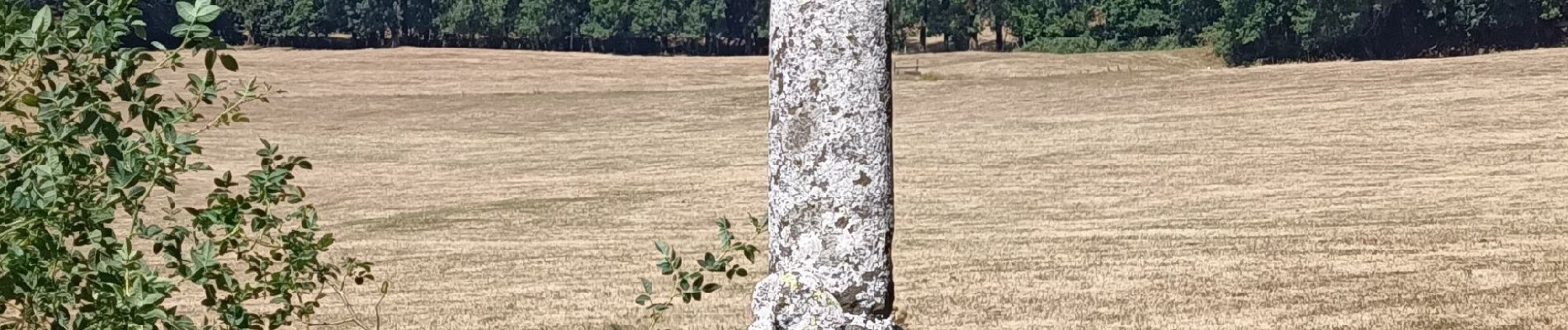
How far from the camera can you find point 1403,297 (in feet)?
61.1

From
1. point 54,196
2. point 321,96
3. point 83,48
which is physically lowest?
point 321,96

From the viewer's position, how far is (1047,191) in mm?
33531

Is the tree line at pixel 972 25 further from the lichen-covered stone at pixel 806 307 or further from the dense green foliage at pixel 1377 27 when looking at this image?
the lichen-covered stone at pixel 806 307

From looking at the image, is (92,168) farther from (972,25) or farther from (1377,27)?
(972,25)

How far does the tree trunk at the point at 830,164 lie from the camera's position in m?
3.23

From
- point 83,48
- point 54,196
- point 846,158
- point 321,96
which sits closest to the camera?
point 846,158

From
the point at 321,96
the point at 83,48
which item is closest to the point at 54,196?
the point at 83,48

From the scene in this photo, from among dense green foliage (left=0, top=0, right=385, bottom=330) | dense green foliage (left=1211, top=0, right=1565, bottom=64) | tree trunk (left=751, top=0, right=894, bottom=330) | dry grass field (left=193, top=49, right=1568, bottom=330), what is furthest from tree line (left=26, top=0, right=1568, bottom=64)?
tree trunk (left=751, top=0, right=894, bottom=330)

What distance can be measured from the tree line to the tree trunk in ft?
247

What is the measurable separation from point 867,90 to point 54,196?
205cm

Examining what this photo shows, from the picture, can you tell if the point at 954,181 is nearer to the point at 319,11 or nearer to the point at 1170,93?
the point at 1170,93

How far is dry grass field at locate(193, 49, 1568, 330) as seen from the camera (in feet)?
62.5

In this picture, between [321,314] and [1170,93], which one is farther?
[1170,93]

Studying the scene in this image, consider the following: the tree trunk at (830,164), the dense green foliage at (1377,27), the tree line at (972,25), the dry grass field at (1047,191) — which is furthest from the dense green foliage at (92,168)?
the tree line at (972,25)
